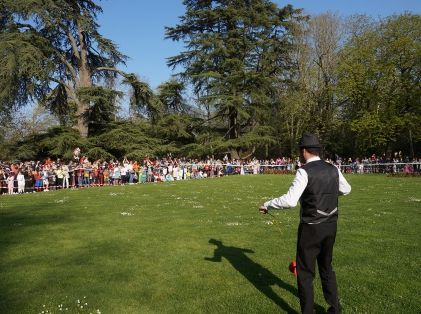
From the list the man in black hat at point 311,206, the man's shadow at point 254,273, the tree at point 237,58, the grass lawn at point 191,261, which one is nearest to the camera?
the man in black hat at point 311,206

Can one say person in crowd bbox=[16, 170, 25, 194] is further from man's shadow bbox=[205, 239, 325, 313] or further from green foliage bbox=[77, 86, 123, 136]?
man's shadow bbox=[205, 239, 325, 313]

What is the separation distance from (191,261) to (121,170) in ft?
84.1

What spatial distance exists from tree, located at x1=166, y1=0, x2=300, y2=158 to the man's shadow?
3501 centimetres

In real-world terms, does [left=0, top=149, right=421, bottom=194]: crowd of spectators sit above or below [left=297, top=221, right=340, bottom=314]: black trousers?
above

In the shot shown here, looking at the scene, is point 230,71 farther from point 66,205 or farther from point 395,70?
point 66,205

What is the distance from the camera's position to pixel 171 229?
37.7 feet

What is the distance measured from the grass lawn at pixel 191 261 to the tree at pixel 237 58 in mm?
31253

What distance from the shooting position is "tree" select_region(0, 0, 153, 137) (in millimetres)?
31734

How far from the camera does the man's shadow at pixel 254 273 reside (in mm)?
6508

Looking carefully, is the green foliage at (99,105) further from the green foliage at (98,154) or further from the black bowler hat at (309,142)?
the black bowler hat at (309,142)

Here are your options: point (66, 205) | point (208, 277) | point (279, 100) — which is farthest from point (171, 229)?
point (279, 100)

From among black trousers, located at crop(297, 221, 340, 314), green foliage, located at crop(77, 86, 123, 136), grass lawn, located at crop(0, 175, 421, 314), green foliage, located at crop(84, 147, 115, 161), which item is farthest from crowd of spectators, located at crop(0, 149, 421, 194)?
black trousers, located at crop(297, 221, 340, 314)

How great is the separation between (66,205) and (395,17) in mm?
43507

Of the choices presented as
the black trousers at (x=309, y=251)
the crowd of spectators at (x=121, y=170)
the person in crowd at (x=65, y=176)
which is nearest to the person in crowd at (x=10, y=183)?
the crowd of spectators at (x=121, y=170)
